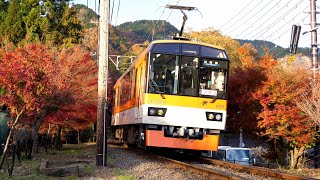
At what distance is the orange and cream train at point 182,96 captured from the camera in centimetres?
1316

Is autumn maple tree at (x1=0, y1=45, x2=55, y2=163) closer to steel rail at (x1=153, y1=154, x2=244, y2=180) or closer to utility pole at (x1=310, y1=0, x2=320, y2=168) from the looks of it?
steel rail at (x1=153, y1=154, x2=244, y2=180)

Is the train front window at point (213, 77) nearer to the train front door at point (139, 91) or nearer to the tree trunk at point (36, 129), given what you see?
the train front door at point (139, 91)

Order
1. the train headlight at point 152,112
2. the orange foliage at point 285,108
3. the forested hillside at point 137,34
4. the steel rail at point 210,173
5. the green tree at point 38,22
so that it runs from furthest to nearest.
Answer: the forested hillside at point 137,34 < the green tree at point 38,22 < the orange foliage at point 285,108 < the train headlight at point 152,112 < the steel rail at point 210,173

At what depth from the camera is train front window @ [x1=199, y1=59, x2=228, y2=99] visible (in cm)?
1345

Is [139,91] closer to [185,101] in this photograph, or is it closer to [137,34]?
[185,101]

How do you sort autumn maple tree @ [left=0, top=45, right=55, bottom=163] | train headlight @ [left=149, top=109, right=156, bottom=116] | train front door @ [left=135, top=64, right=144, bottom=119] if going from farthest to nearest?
train front door @ [left=135, top=64, right=144, bottom=119] < train headlight @ [left=149, top=109, right=156, bottom=116] < autumn maple tree @ [left=0, top=45, right=55, bottom=163]

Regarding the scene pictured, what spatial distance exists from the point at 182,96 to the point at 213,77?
1.12 m

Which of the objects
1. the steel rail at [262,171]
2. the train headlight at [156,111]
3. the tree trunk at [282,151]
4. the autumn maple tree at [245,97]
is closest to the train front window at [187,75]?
the train headlight at [156,111]

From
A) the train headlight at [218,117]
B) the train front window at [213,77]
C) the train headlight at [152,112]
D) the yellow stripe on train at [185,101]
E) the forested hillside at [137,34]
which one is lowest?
the train headlight at [218,117]

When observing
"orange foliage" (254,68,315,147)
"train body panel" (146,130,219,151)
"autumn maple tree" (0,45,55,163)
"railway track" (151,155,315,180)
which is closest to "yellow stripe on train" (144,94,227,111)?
"train body panel" (146,130,219,151)

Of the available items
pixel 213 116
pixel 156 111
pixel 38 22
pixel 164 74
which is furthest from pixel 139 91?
pixel 38 22

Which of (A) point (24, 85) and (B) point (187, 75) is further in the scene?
(B) point (187, 75)

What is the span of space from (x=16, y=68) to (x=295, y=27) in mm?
12908

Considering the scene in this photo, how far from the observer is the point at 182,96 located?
43.5ft
